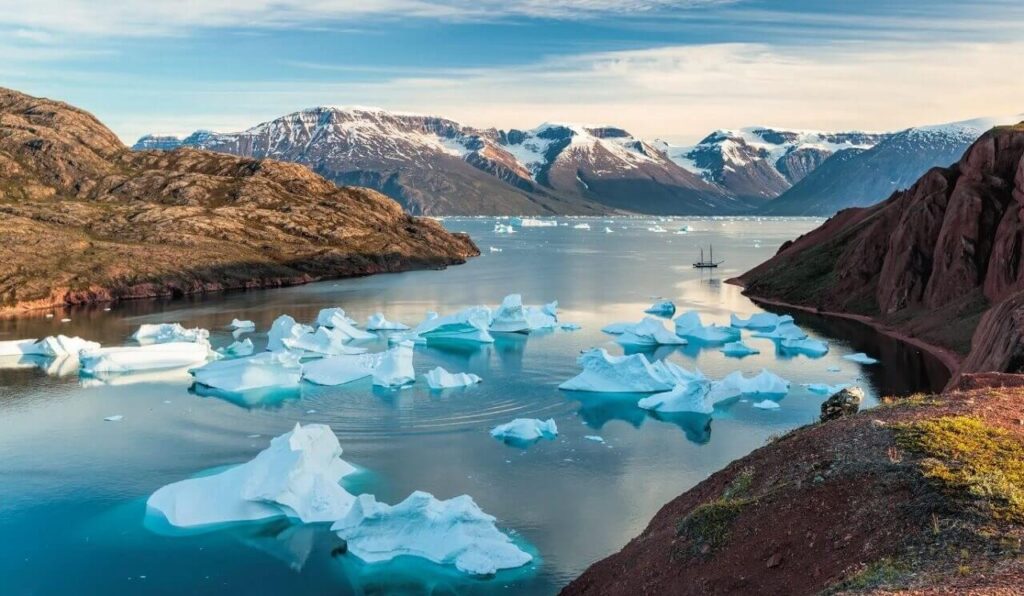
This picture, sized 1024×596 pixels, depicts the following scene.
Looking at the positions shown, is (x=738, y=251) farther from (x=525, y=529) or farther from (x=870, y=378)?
(x=525, y=529)

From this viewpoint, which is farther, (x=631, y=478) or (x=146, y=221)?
(x=146, y=221)

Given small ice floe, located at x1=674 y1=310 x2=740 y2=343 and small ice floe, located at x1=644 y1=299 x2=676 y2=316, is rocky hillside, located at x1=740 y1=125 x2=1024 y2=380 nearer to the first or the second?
small ice floe, located at x1=674 y1=310 x2=740 y2=343

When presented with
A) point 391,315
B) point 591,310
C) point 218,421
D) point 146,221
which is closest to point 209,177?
point 146,221

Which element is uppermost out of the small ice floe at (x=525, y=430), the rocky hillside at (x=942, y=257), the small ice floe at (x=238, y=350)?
the rocky hillside at (x=942, y=257)

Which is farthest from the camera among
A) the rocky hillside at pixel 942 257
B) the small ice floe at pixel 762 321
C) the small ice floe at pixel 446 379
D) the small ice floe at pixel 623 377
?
the small ice floe at pixel 762 321

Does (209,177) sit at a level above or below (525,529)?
above

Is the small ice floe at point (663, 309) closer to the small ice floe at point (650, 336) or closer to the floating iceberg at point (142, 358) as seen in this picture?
the small ice floe at point (650, 336)

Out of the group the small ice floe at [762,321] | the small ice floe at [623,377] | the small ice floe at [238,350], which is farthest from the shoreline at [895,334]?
the small ice floe at [238,350]

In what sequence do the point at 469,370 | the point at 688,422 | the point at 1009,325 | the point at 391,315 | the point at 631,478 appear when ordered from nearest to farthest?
the point at 631,478 → the point at 1009,325 → the point at 688,422 → the point at 469,370 → the point at 391,315
